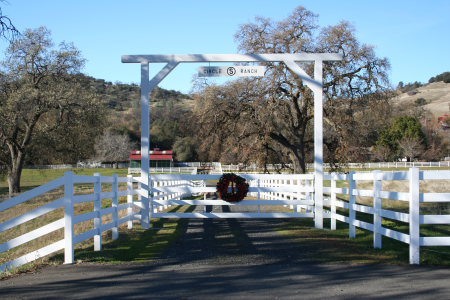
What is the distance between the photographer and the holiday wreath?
12633mm

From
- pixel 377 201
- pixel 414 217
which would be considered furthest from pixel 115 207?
pixel 414 217

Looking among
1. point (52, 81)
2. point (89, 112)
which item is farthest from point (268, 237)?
point (52, 81)

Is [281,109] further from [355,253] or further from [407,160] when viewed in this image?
[407,160]

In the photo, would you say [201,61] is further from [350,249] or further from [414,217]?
[414,217]

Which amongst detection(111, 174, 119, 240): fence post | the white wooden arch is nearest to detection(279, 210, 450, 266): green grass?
the white wooden arch

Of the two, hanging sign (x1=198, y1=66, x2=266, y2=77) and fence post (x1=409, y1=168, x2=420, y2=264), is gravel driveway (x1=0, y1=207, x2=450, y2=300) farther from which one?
hanging sign (x1=198, y1=66, x2=266, y2=77)

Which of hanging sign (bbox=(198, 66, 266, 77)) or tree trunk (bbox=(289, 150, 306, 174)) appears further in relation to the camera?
tree trunk (bbox=(289, 150, 306, 174))

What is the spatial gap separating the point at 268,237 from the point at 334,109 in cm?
1522

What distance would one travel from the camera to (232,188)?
12.7m

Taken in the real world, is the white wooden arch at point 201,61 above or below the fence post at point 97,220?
above

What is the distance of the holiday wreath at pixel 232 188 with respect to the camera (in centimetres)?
1263

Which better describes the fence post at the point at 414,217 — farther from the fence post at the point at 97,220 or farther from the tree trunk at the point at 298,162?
the tree trunk at the point at 298,162

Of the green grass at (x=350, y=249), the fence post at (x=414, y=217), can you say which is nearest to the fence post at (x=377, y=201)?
the green grass at (x=350, y=249)

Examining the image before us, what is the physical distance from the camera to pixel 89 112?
3581 cm
